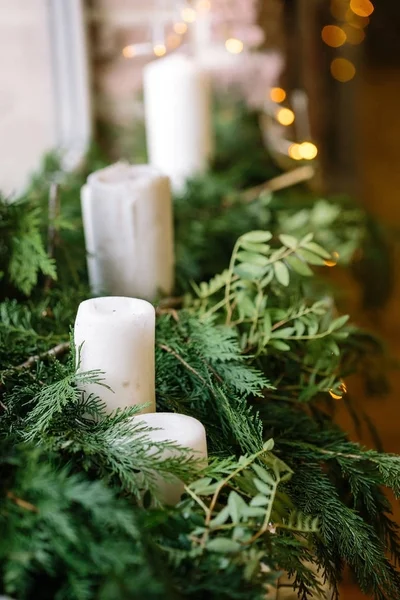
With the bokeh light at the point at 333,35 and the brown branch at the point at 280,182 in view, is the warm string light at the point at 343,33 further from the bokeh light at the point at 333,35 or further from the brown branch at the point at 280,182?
the brown branch at the point at 280,182

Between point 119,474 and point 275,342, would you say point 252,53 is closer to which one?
point 275,342

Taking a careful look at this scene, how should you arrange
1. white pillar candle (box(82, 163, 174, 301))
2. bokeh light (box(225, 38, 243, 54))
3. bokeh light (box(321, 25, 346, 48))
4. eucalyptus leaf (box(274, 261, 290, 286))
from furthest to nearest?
bokeh light (box(321, 25, 346, 48)), bokeh light (box(225, 38, 243, 54)), white pillar candle (box(82, 163, 174, 301)), eucalyptus leaf (box(274, 261, 290, 286))


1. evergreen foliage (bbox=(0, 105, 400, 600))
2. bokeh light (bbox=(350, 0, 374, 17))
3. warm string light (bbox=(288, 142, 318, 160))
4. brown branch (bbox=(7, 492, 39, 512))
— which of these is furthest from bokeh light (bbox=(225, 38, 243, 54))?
bokeh light (bbox=(350, 0, 374, 17))

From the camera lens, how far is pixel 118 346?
67cm

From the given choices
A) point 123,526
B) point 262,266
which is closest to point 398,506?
point 262,266

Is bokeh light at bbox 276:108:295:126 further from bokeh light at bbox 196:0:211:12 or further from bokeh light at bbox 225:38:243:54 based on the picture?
bokeh light at bbox 196:0:211:12

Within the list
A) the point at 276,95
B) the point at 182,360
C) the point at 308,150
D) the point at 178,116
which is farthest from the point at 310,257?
the point at 276,95

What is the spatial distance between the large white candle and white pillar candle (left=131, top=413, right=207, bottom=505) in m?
0.85

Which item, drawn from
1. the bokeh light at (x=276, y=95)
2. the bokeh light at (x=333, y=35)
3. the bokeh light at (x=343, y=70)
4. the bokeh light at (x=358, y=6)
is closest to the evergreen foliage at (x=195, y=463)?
the bokeh light at (x=276, y=95)

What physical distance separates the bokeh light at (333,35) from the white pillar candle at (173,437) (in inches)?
116

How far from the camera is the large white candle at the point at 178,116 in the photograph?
140cm

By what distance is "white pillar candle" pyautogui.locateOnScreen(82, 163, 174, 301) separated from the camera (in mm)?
958

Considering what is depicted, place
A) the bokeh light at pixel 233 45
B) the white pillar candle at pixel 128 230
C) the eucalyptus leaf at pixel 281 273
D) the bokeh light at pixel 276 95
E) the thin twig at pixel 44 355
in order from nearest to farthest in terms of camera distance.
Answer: the thin twig at pixel 44 355, the eucalyptus leaf at pixel 281 273, the white pillar candle at pixel 128 230, the bokeh light at pixel 233 45, the bokeh light at pixel 276 95

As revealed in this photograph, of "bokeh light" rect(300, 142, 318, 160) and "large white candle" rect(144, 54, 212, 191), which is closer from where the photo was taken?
"large white candle" rect(144, 54, 212, 191)
